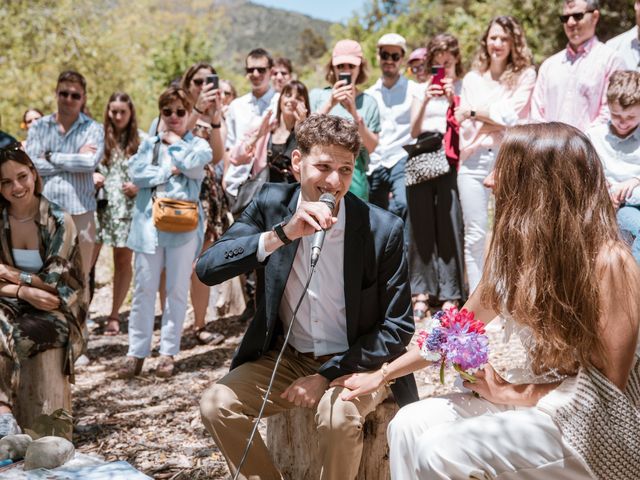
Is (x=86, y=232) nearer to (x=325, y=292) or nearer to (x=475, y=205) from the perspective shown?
(x=475, y=205)

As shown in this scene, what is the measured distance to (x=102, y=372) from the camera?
6.04 metres

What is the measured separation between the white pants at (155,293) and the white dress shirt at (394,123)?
182 cm

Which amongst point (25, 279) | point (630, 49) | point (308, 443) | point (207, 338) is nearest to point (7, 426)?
point (25, 279)

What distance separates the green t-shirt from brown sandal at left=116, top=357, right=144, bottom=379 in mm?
2158

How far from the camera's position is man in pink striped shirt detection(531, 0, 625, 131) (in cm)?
535

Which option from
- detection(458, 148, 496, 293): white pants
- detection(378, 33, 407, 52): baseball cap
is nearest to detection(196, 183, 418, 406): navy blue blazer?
detection(458, 148, 496, 293): white pants

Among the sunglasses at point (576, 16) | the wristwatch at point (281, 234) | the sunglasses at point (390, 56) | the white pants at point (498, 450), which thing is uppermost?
the sunglasses at point (576, 16)

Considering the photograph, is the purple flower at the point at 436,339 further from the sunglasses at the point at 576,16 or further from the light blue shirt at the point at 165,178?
the sunglasses at the point at 576,16

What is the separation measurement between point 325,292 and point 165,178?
2724 millimetres

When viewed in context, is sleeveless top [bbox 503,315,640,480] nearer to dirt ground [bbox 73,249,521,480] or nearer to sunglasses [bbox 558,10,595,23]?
dirt ground [bbox 73,249,521,480]

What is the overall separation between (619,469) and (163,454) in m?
2.82

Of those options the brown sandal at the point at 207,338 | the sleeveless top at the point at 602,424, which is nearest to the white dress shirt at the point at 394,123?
the brown sandal at the point at 207,338

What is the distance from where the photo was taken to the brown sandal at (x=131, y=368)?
577 cm

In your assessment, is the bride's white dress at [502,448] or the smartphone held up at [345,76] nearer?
the bride's white dress at [502,448]
